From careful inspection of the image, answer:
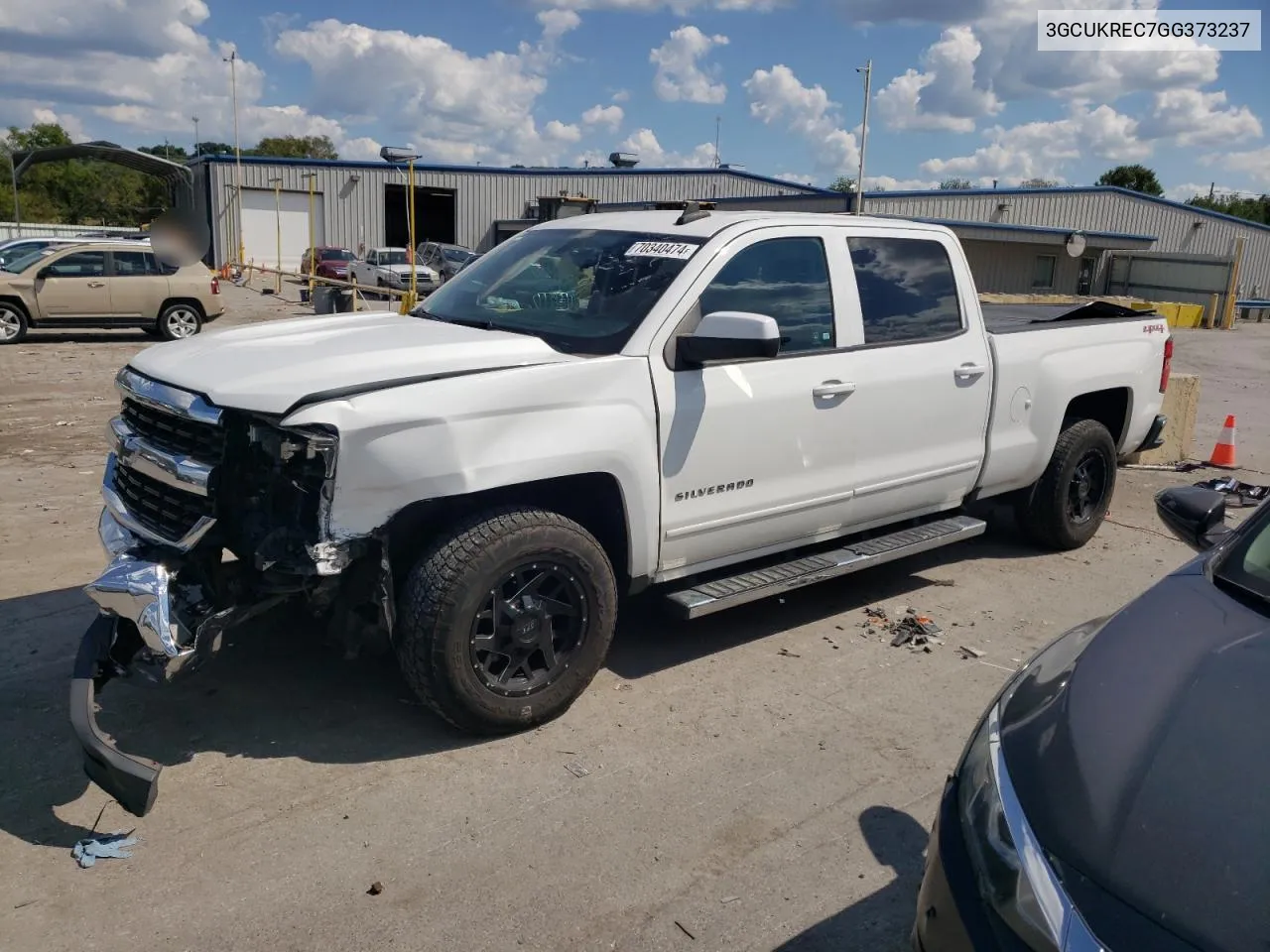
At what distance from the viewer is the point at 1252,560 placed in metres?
2.85

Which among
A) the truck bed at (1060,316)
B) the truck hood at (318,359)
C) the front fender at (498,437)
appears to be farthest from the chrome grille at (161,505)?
the truck bed at (1060,316)

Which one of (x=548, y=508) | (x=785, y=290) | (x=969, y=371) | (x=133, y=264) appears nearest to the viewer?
(x=548, y=508)

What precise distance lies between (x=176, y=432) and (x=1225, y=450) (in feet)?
31.2

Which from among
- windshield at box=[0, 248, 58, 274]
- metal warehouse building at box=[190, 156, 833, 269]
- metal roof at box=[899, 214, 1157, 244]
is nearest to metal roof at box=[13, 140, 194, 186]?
metal warehouse building at box=[190, 156, 833, 269]

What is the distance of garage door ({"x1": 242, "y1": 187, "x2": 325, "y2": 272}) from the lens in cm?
4491

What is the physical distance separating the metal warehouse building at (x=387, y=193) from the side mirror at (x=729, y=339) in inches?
1651

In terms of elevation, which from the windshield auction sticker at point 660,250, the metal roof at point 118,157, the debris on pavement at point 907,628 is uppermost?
the metal roof at point 118,157

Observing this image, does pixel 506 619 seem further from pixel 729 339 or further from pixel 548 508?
pixel 729 339

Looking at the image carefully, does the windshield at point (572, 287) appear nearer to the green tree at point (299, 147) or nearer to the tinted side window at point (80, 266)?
the tinted side window at point (80, 266)

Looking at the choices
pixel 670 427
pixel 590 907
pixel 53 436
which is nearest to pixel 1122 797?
pixel 590 907

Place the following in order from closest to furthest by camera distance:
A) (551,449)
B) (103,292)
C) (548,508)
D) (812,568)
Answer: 1. (551,449)
2. (548,508)
3. (812,568)
4. (103,292)

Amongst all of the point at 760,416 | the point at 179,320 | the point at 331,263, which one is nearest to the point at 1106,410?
the point at 760,416

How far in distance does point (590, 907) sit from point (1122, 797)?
1.64m

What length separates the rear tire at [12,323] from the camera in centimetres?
1641
